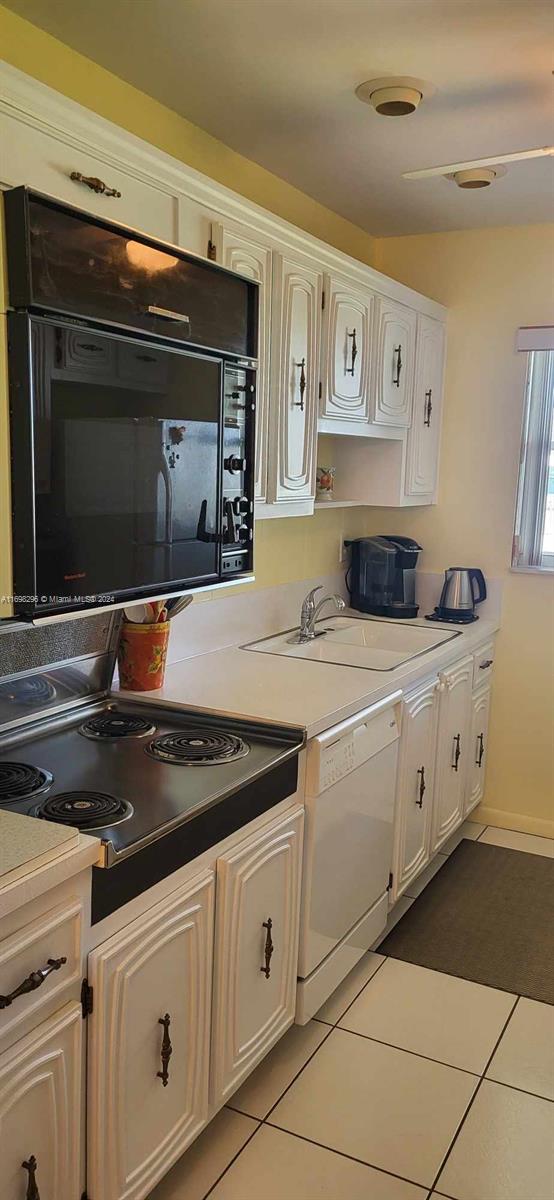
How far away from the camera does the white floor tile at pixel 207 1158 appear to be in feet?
6.27

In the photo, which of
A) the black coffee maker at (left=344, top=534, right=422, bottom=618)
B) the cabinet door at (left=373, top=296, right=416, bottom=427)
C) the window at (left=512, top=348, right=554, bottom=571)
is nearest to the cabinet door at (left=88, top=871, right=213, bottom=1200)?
the cabinet door at (left=373, top=296, right=416, bottom=427)

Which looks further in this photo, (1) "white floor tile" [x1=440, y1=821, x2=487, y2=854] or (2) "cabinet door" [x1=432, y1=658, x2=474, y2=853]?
(1) "white floor tile" [x1=440, y1=821, x2=487, y2=854]

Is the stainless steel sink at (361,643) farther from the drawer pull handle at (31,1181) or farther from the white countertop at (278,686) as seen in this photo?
the drawer pull handle at (31,1181)

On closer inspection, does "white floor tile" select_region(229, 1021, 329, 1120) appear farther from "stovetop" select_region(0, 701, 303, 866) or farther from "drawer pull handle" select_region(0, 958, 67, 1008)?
"drawer pull handle" select_region(0, 958, 67, 1008)

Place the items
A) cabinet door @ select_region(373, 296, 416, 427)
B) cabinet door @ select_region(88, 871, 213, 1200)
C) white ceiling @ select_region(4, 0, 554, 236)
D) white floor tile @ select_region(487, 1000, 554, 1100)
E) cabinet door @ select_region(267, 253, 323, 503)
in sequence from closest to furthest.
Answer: cabinet door @ select_region(88, 871, 213, 1200) < white ceiling @ select_region(4, 0, 554, 236) < white floor tile @ select_region(487, 1000, 554, 1100) < cabinet door @ select_region(267, 253, 323, 503) < cabinet door @ select_region(373, 296, 416, 427)

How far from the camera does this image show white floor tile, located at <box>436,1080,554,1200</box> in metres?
1.96

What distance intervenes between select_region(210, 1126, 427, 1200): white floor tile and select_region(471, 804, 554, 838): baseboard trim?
6.84 ft

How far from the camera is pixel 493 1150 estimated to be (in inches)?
81.8

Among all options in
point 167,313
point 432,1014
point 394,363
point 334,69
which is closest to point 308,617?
point 394,363

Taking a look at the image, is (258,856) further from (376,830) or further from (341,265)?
(341,265)

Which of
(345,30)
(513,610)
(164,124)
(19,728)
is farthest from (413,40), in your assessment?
(513,610)

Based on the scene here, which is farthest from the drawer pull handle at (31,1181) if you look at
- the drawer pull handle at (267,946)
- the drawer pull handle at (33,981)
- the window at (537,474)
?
the window at (537,474)

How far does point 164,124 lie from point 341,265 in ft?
2.21

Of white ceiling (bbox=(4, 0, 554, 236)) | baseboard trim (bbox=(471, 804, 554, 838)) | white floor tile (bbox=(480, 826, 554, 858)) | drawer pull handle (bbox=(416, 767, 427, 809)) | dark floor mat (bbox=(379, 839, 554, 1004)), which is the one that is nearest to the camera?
white ceiling (bbox=(4, 0, 554, 236))
